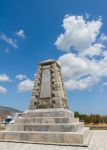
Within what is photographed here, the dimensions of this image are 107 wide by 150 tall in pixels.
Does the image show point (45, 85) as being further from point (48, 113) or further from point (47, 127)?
point (47, 127)

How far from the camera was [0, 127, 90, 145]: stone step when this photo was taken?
29.1 feet

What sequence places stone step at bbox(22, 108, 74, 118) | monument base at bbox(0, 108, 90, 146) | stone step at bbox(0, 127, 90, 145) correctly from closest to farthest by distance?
1. stone step at bbox(0, 127, 90, 145)
2. monument base at bbox(0, 108, 90, 146)
3. stone step at bbox(22, 108, 74, 118)

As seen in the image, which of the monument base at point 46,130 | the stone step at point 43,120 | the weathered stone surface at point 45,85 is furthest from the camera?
the weathered stone surface at point 45,85

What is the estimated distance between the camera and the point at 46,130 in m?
10.2

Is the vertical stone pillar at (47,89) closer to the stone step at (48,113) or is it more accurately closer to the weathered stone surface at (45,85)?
the weathered stone surface at (45,85)

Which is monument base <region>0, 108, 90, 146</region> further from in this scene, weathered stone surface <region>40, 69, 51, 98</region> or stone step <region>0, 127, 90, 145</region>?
weathered stone surface <region>40, 69, 51, 98</region>

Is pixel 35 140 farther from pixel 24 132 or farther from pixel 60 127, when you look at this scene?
pixel 60 127

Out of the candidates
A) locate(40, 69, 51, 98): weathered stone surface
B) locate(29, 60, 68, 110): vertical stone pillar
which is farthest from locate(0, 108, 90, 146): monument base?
locate(40, 69, 51, 98): weathered stone surface

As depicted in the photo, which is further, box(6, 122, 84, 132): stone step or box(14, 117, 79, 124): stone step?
box(14, 117, 79, 124): stone step

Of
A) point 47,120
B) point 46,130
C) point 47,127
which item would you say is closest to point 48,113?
point 47,120

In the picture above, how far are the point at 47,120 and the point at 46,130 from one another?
0.70 metres

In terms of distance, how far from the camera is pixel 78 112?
91.6ft

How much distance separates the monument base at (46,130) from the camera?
9117 millimetres

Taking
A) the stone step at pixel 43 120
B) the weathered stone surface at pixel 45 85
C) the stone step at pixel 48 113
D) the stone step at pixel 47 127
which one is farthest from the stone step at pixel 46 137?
the weathered stone surface at pixel 45 85
